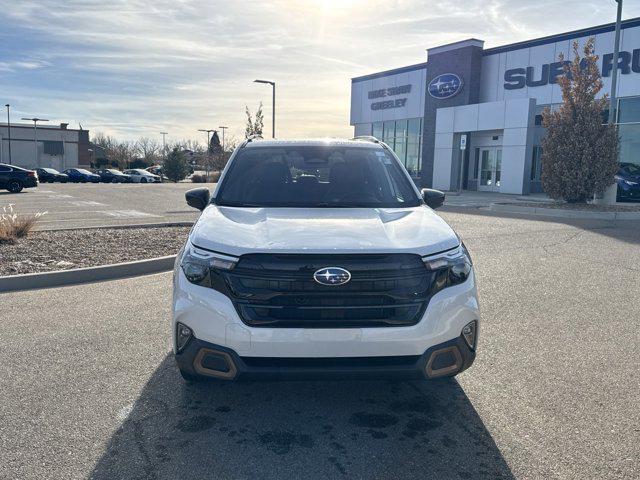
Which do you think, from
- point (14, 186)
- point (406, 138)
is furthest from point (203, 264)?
point (406, 138)

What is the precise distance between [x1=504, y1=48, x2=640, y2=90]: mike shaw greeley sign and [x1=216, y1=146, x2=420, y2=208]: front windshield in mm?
23163

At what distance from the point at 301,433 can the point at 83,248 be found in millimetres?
7061

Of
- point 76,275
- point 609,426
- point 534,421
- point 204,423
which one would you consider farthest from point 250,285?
point 76,275

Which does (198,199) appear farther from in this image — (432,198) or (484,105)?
(484,105)

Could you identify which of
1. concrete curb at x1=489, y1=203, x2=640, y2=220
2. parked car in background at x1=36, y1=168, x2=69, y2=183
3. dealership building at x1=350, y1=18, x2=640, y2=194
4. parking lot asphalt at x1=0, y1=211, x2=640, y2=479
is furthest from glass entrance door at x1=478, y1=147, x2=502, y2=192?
parked car in background at x1=36, y1=168, x2=69, y2=183

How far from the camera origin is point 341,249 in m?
3.19

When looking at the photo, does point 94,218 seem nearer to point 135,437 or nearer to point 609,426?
point 135,437

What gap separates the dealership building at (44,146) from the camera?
74.1m

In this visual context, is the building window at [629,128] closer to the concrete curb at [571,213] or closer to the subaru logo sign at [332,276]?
the concrete curb at [571,213]

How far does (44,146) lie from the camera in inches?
3059

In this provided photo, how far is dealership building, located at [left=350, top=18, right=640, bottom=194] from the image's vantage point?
2672 centimetres

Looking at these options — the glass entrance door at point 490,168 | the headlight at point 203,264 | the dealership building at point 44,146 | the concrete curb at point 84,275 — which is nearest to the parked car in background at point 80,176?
the dealership building at point 44,146

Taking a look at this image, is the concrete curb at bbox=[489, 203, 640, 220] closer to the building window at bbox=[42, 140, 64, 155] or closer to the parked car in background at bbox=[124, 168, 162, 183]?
the parked car in background at bbox=[124, 168, 162, 183]

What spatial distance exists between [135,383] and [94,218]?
12.5 metres
